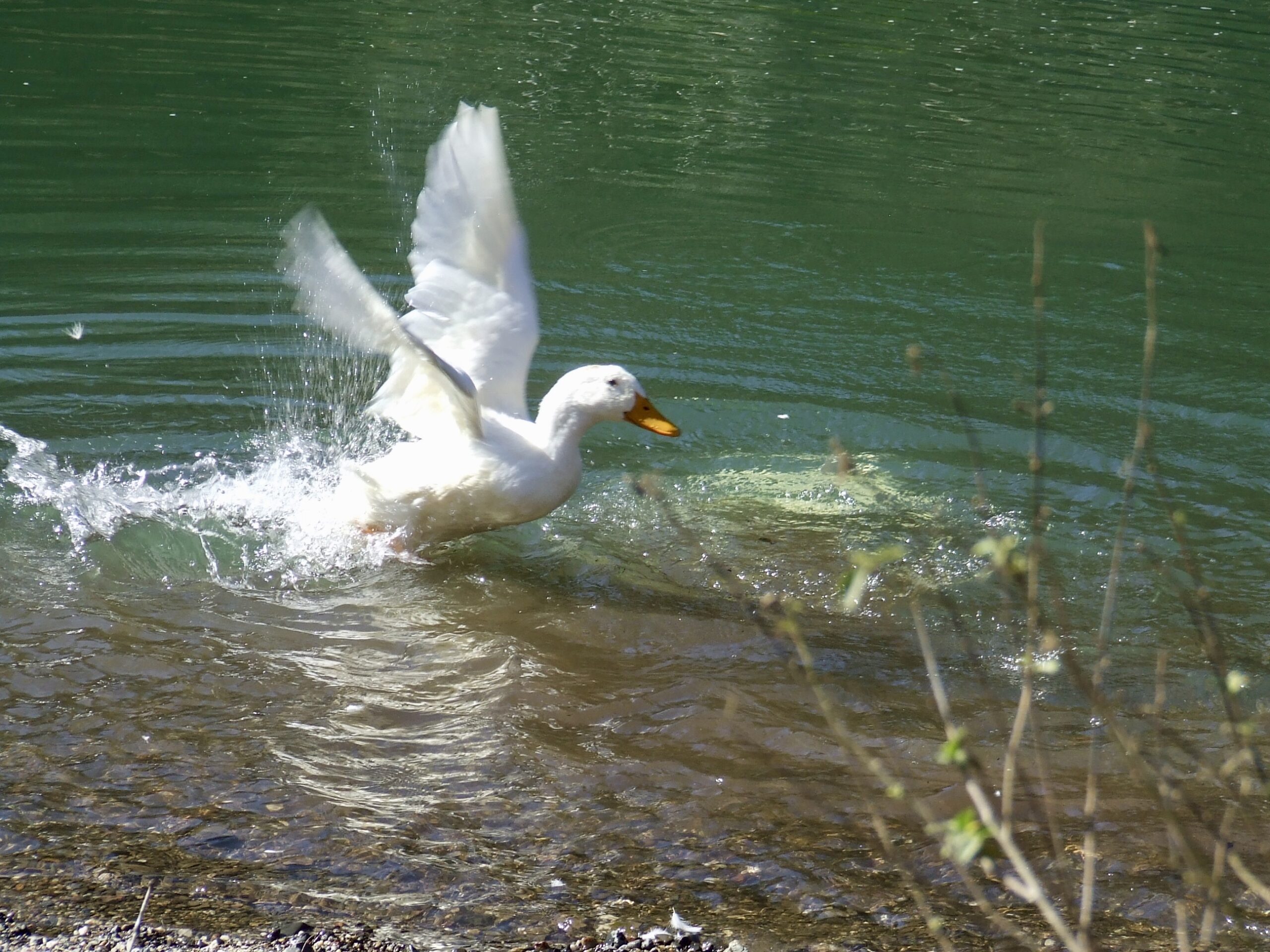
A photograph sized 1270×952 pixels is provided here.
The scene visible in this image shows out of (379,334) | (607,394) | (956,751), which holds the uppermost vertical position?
→ (956,751)

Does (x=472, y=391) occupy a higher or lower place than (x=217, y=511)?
higher

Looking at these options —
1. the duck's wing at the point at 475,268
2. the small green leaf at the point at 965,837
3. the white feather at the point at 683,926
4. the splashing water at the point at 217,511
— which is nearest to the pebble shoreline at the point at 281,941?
the white feather at the point at 683,926

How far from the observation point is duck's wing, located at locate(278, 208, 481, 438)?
16.6 ft

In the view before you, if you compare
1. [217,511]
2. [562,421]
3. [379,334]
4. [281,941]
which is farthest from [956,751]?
[217,511]

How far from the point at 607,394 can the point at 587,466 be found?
1.33m

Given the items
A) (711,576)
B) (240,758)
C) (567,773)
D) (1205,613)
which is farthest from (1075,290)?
(1205,613)

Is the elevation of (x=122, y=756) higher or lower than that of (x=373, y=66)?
lower

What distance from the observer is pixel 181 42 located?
1523cm

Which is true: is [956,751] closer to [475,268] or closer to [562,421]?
[562,421]

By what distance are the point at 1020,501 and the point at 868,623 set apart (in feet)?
4.78

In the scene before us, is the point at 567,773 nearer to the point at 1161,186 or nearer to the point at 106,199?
the point at 106,199

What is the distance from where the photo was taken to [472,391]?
570cm

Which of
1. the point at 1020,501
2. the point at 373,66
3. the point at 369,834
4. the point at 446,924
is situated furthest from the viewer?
the point at 373,66

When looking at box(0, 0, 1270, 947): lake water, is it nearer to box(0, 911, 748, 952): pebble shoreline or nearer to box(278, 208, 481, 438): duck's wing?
box(0, 911, 748, 952): pebble shoreline
